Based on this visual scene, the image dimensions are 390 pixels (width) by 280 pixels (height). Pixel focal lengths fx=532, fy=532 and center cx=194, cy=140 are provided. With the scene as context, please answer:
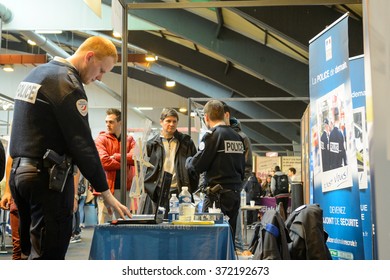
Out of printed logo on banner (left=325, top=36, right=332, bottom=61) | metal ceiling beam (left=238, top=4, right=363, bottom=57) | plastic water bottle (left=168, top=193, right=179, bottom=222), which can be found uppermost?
metal ceiling beam (left=238, top=4, right=363, bottom=57)

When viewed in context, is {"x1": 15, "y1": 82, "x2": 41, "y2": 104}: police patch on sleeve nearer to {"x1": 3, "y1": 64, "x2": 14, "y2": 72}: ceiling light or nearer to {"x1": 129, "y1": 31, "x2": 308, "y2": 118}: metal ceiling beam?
{"x1": 3, "y1": 64, "x2": 14, "y2": 72}: ceiling light

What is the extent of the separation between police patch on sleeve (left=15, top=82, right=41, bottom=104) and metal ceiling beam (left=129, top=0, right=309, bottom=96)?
6949 mm

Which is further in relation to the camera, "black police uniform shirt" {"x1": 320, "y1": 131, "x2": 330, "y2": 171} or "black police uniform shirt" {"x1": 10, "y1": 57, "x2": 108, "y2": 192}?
"black police uniform shirt" {"x1": 320, "y1": 131, "x2": 330, "y2": 171}

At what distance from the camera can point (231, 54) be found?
29.9ft

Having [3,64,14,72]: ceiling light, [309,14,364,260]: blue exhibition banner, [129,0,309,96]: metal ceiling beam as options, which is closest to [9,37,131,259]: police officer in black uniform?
[309,14,364,260]: blue exhibition banner

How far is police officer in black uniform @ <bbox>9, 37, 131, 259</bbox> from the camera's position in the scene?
6.14 feet

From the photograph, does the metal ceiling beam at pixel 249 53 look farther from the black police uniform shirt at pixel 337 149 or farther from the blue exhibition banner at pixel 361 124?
the black police uniform shirt at pixel 337 149

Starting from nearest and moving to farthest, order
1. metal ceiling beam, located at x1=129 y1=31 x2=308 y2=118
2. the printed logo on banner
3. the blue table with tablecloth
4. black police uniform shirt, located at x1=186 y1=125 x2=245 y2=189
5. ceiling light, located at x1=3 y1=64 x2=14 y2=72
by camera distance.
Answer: the blue table with tablecloth < the printed logo on banner < black police uniform shirt, located at x1=186 y1=125 x2=245 y2=189 < ceiling light, located at x1=3 y1=64 x2=14 y2=72 < metal ceiling beam, located at x1=129 y1=31 x2=308 y2=118

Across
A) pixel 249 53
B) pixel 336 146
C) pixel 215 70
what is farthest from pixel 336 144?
pixel 215 70

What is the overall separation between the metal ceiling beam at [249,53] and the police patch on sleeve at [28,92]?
695 centimetres

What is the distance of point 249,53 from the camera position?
918 cm

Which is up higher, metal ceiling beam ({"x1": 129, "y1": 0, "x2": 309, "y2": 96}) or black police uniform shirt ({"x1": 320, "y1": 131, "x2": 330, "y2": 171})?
metal ceiling beam ({"x1": 129, "y1": 0, "x2": 309, "y2": 96})

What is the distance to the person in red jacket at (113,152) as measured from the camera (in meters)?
3.67

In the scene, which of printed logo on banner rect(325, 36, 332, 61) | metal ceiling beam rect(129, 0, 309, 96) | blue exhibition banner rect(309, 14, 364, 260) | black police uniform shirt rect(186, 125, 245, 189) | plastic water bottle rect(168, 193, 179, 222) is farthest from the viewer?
metal ceiling beam rect(129, 0, 309, 96)
